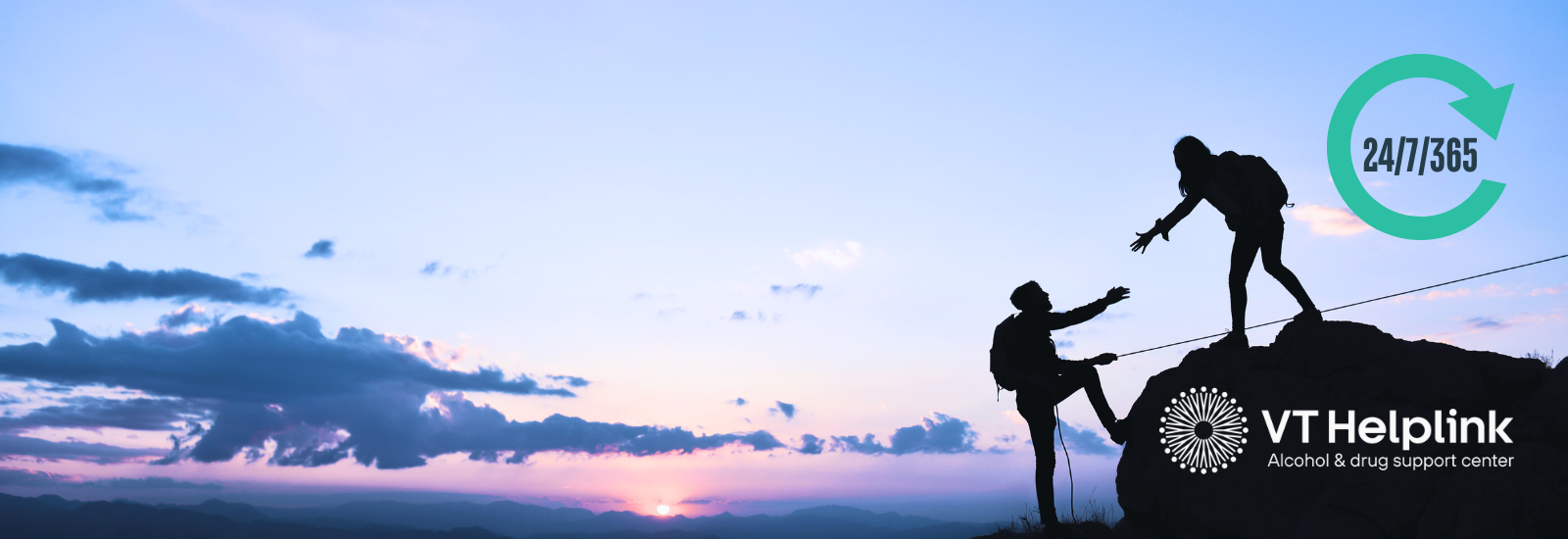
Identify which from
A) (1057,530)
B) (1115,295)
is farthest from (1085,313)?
(1057,530)

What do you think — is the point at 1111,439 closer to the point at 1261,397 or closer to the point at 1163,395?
the point at 1163,395

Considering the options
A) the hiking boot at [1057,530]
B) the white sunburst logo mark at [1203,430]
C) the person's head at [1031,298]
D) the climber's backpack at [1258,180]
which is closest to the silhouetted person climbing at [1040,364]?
the person's head at [1031,298]

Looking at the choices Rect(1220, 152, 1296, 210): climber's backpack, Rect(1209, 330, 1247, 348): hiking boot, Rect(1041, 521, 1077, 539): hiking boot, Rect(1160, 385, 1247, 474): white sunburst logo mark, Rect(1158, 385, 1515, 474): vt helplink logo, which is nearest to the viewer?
Rect(1158, 385, 1515, 474): vt helplink logo

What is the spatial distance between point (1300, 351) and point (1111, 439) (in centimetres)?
235

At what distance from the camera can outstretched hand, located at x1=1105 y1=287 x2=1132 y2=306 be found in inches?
399

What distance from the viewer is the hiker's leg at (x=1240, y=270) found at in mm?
10297

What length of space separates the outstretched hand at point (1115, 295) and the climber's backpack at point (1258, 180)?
1.79 metres

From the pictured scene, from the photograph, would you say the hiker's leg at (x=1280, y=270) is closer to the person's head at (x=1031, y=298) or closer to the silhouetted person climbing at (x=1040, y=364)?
the silhouetted person climbing at (x=1040, y=364)

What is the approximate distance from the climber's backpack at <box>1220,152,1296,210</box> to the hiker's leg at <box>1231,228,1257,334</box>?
16.2 inches

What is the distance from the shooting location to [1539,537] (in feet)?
24.6

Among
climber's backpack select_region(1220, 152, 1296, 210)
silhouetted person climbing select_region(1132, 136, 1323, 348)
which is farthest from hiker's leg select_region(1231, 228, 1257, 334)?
climber's backpack select_region(1220, 152, 1296, 210)

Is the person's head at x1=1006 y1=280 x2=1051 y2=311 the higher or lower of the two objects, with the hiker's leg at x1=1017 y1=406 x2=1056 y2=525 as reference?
higher

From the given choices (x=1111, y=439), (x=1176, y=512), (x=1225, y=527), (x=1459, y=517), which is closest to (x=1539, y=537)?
(x=1459, y=517)

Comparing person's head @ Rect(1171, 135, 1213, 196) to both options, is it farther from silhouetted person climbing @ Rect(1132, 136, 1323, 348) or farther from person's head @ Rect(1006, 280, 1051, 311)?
person's head @ Rect(1006, 280, 1051, 311)
